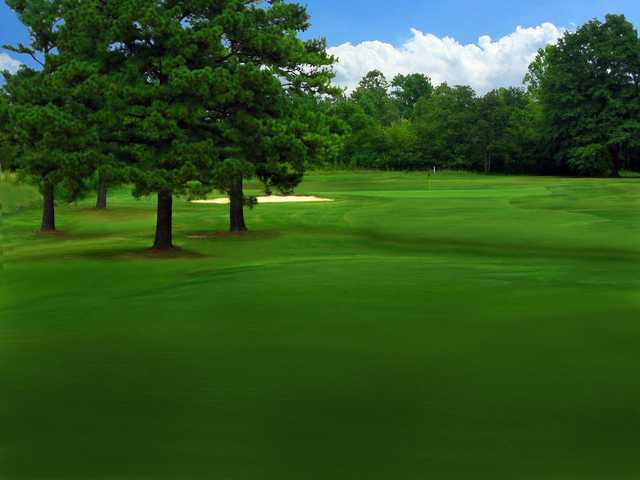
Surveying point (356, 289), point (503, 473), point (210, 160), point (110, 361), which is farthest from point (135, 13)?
point (503, 473)

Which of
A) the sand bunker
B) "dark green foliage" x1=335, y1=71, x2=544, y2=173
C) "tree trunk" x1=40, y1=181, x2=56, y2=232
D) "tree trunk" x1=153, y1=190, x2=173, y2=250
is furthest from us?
"dark green foliage" x1=335, y1=71, x2=544, y2=173

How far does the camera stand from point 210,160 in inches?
968

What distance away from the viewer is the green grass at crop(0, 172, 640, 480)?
710 centimetres

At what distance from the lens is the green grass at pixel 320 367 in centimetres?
710

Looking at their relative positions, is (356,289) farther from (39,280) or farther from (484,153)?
(484,153)

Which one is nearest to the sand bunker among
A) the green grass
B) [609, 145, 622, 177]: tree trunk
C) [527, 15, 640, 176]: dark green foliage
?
the green grass

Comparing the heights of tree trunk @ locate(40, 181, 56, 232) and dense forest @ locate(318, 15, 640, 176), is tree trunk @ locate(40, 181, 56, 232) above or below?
below

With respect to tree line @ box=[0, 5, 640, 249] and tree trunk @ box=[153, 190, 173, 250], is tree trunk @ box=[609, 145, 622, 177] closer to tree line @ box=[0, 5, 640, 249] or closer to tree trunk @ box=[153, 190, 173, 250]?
tree line @ box=[0, 5, 640, 249]

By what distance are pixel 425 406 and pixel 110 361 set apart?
4.81 meters

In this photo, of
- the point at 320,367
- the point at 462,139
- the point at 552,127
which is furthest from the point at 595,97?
the point at 320,367

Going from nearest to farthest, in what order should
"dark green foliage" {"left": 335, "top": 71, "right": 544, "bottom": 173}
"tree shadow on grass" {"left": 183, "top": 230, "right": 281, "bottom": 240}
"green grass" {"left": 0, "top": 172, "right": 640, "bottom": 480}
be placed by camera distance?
"green grass" {"left": 0, "top": 172, "right": 640, "bottom": 480}
"tree shadow on grass" {"left": 183, "top": 230, "right": 281, "bottom": 240}
"dark green foliage" {"left": 335, "top": 71, "right": 544, "bottom": 173}

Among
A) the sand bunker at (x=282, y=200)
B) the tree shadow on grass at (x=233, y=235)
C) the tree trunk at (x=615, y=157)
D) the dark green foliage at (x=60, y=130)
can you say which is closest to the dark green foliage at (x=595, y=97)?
the tree trunk at (x=615, y=157)

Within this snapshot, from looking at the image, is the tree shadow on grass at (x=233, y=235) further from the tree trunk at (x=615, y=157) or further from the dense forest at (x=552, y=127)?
the tree trunk at (x=615, y=157)

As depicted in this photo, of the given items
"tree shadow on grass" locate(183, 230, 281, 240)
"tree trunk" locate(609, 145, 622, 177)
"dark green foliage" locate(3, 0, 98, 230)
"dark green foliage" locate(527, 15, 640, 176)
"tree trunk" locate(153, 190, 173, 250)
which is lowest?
"tree shadow on grass" locate(183, 230, 281, 240)
